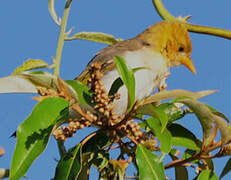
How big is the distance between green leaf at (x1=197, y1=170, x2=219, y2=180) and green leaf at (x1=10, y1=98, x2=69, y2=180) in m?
0.73

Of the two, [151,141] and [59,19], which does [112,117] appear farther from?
[59,19]

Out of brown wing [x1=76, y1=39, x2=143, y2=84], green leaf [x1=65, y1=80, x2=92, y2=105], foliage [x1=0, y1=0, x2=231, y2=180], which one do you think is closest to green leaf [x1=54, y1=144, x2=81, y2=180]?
foliage [x1=0, y1=0, x2=231, y2=180]

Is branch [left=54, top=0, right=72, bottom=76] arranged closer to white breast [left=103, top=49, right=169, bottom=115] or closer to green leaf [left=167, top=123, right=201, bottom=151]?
green leaf [left=167, top=123, right=201, bottom=151]

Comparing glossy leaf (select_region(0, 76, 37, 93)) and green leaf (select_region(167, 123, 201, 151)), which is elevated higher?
glossy leaf (select_region(0, 76, 37, 93))

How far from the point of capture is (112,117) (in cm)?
188

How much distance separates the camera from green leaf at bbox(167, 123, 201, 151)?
2152 mm

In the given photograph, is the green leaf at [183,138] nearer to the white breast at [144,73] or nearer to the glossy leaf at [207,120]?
the glossy leaf at [207,120]

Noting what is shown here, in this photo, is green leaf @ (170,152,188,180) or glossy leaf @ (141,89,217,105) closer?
glossy leaf @ (141,89,217,105)

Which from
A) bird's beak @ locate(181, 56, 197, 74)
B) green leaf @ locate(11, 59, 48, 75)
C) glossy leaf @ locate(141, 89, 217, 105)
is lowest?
bird's beak @ locate(181, 56, 197, 74)

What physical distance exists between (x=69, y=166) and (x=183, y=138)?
61 cm

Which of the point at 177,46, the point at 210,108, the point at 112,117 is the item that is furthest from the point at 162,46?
the point at 112,117

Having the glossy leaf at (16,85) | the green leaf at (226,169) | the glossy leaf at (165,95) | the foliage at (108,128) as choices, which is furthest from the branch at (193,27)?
the glossy leaf at (16,85)

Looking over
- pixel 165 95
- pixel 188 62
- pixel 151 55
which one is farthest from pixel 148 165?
pixel 188 62

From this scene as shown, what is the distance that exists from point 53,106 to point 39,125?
9 centimetres
